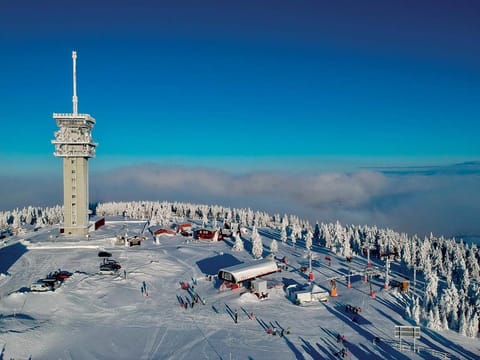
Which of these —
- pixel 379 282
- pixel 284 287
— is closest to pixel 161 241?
pixel 284 287

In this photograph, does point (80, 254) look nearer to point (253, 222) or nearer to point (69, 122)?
point (69, 122)

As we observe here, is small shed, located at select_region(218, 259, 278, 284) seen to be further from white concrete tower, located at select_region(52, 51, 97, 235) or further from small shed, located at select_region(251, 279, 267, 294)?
white concrete tower, located at select_region(52, 51, 97, 235)

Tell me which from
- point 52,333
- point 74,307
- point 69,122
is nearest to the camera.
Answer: point 52,333

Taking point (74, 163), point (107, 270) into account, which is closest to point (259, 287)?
point (107, 270)

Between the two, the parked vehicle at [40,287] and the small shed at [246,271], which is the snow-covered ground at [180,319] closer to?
the parked vehicle at [40,287]

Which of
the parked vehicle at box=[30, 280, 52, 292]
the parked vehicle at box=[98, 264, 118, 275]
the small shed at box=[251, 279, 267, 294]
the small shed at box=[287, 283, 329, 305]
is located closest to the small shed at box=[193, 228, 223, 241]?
the parked vehicle at box=[98, 264, 118, 275]

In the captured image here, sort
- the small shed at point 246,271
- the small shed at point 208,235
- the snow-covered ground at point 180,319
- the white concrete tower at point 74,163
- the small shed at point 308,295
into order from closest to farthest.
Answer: the snow-covered ground at point 180,319 → the small shed at point 308,295 → the small shed at point 246,271 → the white concrete tower at point 74,163 → the small shed at point 208,235

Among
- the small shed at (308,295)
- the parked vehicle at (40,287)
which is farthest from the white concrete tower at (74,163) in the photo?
the small shed at (308,295)
